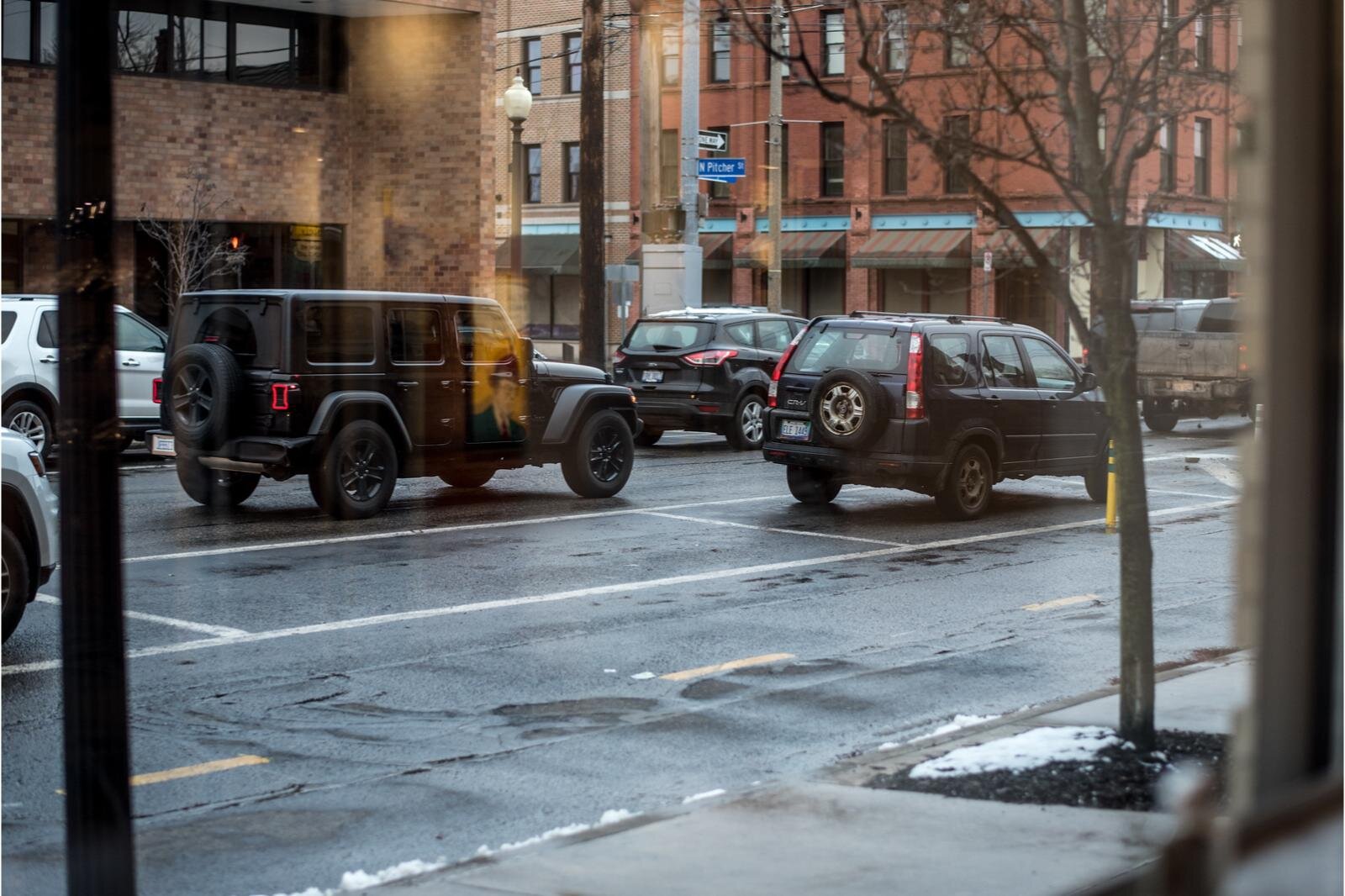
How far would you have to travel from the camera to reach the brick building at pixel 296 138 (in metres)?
21.8

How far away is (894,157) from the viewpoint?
1048 cm

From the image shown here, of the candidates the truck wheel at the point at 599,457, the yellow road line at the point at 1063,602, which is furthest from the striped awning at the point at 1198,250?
the truck wheel at the point at 599,457

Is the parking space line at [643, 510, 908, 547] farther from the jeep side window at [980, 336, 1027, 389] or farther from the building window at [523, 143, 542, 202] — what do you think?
the building window at [523, 143, 542, 202]

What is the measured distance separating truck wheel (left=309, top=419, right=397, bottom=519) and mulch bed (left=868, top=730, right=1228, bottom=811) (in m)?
7.98

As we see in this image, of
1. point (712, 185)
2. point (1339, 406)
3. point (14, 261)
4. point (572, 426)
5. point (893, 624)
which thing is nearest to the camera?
point (1339, 406)

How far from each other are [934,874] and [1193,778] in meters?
3.54

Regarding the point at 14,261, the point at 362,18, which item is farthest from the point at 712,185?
the point at 14,261

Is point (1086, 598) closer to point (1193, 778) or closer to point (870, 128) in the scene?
point (870, 128)

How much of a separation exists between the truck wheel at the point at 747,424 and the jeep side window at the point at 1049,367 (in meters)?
5.69

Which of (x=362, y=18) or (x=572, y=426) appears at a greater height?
(x=362, y=18)

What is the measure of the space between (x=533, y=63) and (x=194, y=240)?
9.17 metres

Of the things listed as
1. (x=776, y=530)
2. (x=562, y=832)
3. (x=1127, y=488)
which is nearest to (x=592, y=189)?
(x=776, y=530)

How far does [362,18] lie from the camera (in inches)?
1072

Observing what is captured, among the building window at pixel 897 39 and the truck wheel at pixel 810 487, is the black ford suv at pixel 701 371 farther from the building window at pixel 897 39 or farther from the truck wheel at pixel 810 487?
the building window at pixel 897 39
